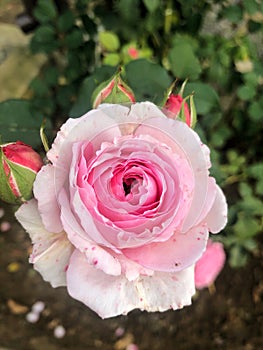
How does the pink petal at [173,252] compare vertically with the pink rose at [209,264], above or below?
above

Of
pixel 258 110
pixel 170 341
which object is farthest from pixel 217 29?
pixel 170 341

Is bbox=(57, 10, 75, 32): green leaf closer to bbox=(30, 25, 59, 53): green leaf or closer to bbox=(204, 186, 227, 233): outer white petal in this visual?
bbox=(30, 25, 59, 53): green leaf

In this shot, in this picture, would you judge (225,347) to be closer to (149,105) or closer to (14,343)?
(14,343)

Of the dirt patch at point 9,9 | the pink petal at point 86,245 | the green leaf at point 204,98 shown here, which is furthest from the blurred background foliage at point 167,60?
the dirt patch at point 9,9

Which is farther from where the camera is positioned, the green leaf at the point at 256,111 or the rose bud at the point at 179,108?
the green leaf at the point at 256,111

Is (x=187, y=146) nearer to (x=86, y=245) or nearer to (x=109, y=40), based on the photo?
(x=86, y=245)

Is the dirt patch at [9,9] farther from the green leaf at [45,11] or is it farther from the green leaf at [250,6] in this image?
the green leaf at [250,6]

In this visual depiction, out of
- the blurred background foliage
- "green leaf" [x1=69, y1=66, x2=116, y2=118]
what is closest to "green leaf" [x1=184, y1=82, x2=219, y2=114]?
the blurred background foliage
